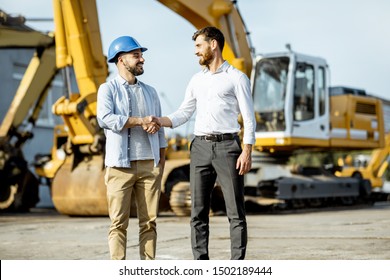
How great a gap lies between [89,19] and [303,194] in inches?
184

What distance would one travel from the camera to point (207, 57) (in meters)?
5.10

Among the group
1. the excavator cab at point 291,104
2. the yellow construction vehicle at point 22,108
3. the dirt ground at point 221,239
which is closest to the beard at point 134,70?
the dirt ground at point 221,239

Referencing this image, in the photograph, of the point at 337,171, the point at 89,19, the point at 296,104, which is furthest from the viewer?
the point at 337,171

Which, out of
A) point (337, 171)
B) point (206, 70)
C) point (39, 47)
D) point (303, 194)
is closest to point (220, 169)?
point (206, 70)

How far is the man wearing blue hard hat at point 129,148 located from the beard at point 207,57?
37cm

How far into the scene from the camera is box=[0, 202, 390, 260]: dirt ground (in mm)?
6660

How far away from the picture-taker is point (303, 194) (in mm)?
13781

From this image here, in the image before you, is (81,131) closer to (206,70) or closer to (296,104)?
(296,104)

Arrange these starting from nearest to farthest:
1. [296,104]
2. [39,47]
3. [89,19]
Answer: [89,19]
[296,104]
[39,47]

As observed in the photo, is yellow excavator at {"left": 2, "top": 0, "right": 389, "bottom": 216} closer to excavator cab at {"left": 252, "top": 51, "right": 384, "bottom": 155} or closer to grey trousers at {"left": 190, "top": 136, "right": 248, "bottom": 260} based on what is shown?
excavator cab at {"left": 252, "top": 51, "right": 384, "bottom": 155}

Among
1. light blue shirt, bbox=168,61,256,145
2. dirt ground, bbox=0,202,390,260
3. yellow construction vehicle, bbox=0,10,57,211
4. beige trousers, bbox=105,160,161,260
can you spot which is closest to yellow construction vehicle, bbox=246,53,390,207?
dirt ground, bbox=0,202,390,260

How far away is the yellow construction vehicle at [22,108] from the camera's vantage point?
14469 millimetres

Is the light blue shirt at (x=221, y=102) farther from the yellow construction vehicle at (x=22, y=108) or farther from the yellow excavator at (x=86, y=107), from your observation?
the yellow construction vehicle at (x=22, y=108)
